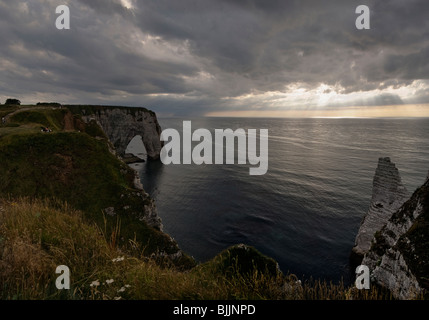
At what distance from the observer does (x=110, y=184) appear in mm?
24516

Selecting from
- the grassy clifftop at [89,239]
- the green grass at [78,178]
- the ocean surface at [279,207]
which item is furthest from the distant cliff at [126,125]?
the green grass at [78,178]

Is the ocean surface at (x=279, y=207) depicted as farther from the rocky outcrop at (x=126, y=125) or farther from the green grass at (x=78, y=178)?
the rocky outcrop at (x=126, y=125)

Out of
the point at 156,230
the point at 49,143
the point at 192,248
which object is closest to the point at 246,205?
the point at 192,248

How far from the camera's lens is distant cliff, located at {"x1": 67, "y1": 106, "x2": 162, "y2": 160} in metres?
87.0

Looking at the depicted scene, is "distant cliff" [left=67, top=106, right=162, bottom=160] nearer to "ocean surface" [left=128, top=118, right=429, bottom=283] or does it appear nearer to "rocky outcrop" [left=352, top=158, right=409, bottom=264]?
"ocean surface" [left=128, top=118, right=429, bottom=283]

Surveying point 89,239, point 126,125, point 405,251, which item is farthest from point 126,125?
point 405,251

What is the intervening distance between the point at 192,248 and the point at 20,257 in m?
29.8

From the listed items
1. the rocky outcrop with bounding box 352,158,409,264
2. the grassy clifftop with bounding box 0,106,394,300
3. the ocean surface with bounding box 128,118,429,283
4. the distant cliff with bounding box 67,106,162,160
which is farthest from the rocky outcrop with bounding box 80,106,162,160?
the rocky outcrop with bounding box 352,158,409,264

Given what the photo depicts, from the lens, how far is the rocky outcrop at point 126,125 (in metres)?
87.2

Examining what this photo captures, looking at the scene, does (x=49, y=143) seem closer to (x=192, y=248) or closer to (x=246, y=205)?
(x=192, y=248)

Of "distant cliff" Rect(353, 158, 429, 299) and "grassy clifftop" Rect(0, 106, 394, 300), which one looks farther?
"distant cliff" Rect(353, 158, 429, 299)

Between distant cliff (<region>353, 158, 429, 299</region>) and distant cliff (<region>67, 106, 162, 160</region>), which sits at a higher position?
distant cliff (<region>67, 106, 162, 160</region>)

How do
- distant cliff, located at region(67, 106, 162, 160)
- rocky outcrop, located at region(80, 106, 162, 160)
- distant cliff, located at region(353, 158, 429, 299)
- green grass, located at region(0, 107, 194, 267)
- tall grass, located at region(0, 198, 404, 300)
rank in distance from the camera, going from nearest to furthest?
1. tall grass, located at region(0, 198, 404, 300)
2. distant cliff, located at region(353, 158, 429, 299)
3. green grass, located at region(0, 107, 194, 267)
4. distant cliff, located at region(67, 106, 162, 160)
5. rocky outcrop, located at region(80, 106, 162, 160)
